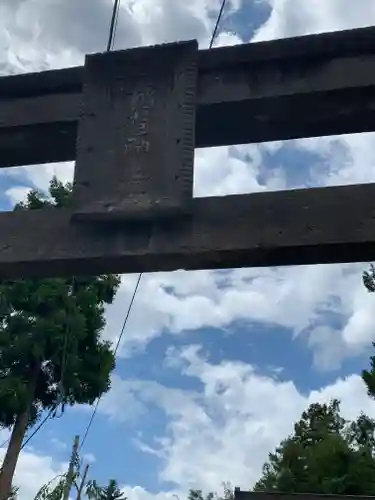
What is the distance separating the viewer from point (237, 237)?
2842mm

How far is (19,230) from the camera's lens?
10.2ft

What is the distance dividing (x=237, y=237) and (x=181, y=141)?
496 mm

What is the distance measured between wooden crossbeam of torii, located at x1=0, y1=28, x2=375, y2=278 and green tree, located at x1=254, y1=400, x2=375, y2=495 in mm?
20569

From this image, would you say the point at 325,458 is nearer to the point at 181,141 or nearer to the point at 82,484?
Answer: the point at 82,484

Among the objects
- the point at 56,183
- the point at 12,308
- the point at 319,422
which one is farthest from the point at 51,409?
the point at 319,422

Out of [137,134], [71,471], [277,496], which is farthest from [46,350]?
[137,134]

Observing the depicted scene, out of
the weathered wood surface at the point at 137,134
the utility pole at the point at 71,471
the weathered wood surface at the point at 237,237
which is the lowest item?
the weathered wood surface at the point at 237,237

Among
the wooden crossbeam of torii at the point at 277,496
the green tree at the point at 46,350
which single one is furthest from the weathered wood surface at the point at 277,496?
the green tree at the point at 46,350

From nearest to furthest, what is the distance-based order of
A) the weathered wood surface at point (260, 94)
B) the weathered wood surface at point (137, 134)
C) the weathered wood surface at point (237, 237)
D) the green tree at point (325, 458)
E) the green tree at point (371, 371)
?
the weathered wood surface at point (237, 237) → the weathered wood surface at point (137, 134) → the weathered wood surface at point (260, 94) → the green tree at point (371, 371) → the green tree at point (325, 458)

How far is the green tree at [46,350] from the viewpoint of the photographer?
16734 millimetres

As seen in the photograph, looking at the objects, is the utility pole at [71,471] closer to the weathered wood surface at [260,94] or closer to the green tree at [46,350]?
the green tree at [46,350]

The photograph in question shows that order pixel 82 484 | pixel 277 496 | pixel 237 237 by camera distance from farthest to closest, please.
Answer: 1. pixel 82 484
2. pixel 277 496
3. pixel 237 237

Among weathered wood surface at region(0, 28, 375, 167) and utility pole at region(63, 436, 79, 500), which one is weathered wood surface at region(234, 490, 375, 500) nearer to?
weathered wood surface at region(0, 28, 375, 167)

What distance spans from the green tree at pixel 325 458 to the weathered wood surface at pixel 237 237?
20620mm
